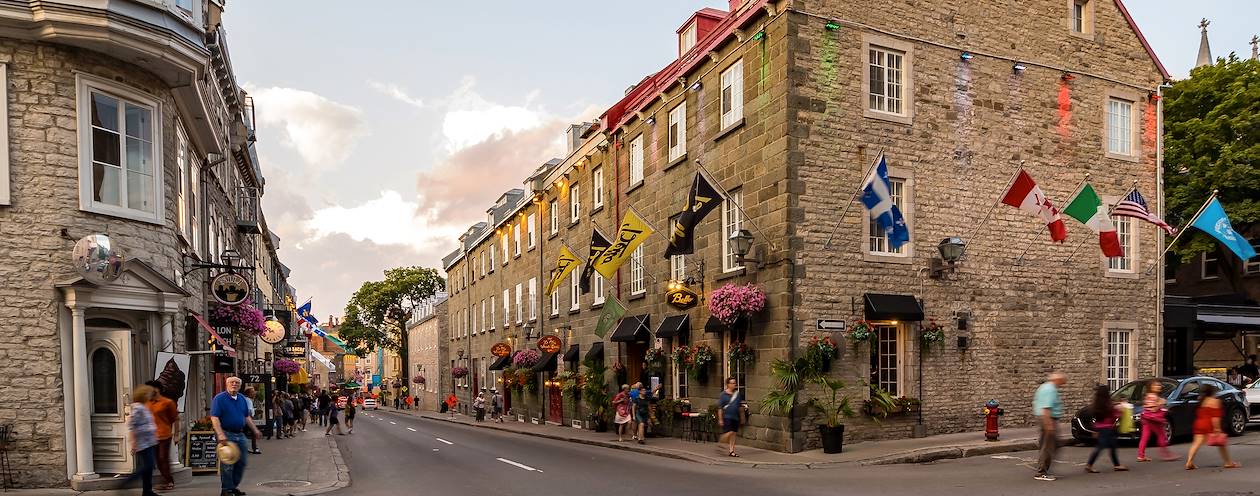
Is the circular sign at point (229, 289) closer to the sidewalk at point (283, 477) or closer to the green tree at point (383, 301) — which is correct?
the sidewalk at point (283, 477)

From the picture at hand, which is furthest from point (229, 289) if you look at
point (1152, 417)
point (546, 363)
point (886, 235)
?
point (546, 363)

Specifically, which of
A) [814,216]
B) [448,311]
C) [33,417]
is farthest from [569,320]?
[448,311]

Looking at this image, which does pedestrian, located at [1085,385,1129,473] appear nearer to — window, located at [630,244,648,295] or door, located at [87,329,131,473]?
window, located at [630,244,648,295]

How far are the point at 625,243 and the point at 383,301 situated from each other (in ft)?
218

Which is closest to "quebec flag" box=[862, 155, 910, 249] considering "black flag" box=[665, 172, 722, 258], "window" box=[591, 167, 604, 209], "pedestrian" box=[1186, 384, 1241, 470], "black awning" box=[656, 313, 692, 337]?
"black flag" box=[665, 172, 722, 258]

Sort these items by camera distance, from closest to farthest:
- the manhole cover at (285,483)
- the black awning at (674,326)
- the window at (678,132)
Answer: the manhole cover at (285,483) → the black awning at (674,326) → the window at (678,132)

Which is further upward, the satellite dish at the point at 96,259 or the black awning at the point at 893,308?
the satellite dish at the point at 96,259

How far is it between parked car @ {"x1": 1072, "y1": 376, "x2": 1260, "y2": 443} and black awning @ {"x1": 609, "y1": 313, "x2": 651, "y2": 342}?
10834mm

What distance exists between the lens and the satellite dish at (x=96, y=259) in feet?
39.8

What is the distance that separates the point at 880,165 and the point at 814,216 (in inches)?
70.0

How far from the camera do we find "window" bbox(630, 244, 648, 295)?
25.3 meters

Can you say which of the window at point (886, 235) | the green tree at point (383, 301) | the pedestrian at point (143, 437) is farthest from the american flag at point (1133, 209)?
the green tree at point (383, 301)

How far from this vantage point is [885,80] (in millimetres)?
18984

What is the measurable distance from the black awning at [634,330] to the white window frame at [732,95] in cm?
629
